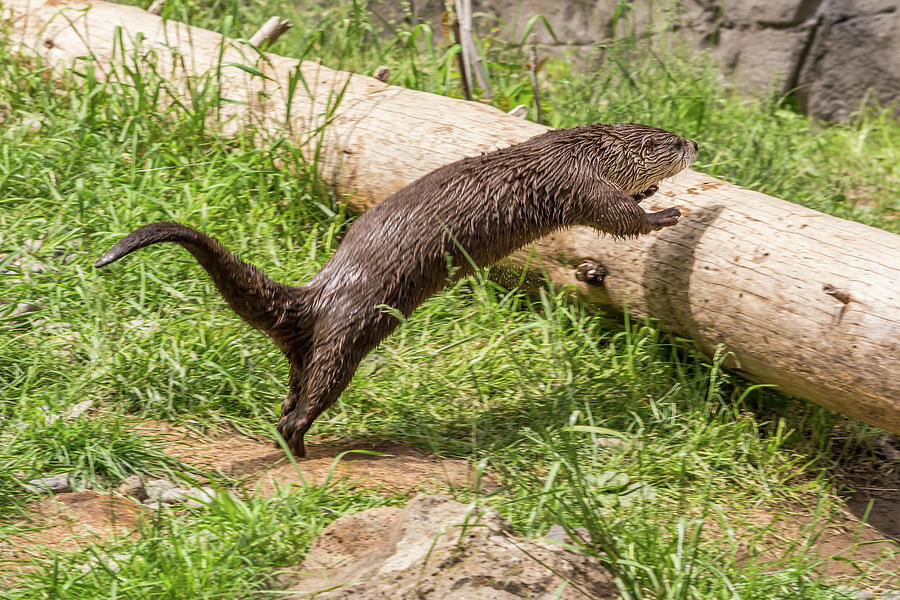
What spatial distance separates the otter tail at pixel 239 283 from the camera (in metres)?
2.12

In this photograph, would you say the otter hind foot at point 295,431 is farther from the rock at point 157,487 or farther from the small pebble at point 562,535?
the small pebble at point 562,535

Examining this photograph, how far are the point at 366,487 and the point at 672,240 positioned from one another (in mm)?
1255

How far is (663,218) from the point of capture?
2611 millimetres

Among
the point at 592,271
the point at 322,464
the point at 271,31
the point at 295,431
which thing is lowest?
the point at 322,464

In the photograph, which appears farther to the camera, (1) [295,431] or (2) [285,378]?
(2) [285,378]

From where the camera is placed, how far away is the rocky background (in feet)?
16.3

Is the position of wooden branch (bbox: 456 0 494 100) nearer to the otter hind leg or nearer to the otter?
the otter

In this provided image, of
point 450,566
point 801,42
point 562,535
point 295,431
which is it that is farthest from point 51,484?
point 801,42

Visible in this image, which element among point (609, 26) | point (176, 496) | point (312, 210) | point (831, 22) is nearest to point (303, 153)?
point (312, 210)

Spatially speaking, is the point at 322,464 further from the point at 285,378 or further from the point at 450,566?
the point at 450,566

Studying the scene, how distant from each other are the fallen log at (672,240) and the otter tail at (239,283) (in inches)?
40.7

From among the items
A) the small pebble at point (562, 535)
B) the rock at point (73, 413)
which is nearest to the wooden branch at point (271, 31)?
the rock at point (73, 413)

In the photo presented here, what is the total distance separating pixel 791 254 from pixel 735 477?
2.20 ft

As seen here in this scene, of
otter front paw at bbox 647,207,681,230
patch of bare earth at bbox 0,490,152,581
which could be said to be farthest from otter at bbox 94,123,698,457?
patch of bare earth at bbox 0,490,152,581
